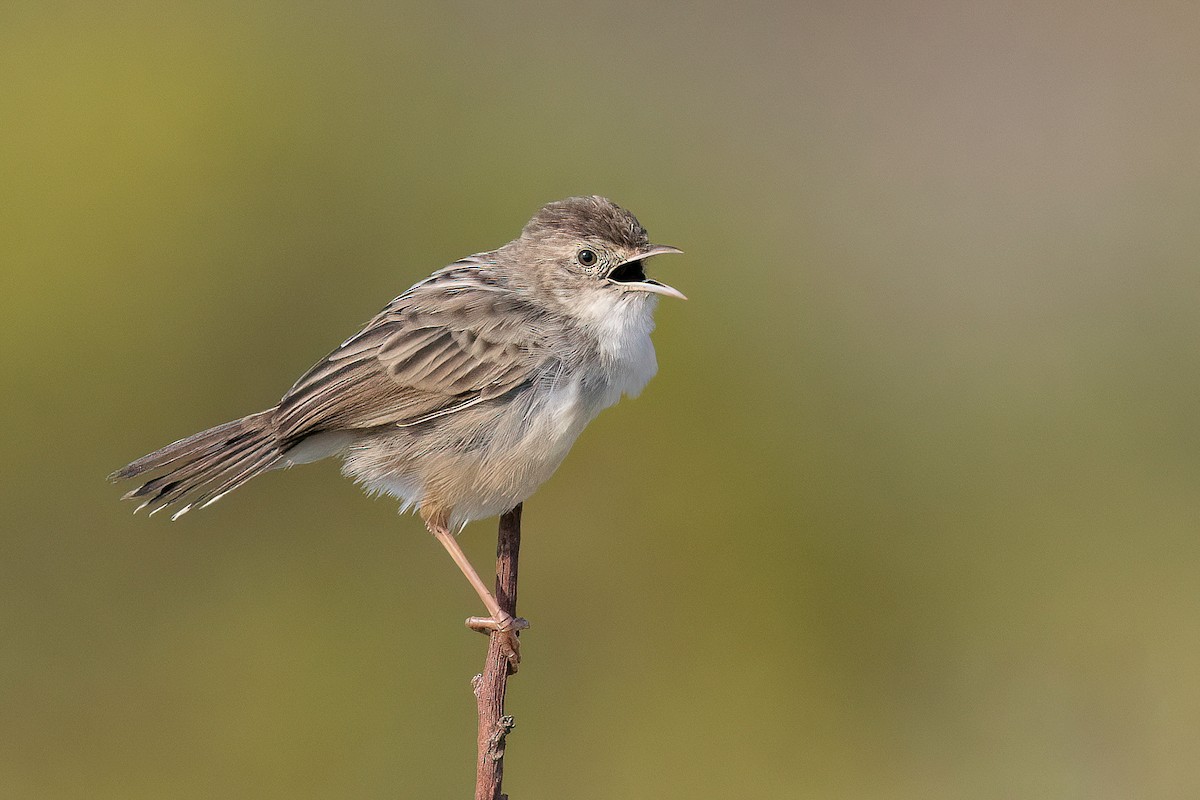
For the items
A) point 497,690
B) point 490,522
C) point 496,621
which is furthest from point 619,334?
point 490,522

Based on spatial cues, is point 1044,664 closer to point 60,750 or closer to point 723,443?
point 723,443

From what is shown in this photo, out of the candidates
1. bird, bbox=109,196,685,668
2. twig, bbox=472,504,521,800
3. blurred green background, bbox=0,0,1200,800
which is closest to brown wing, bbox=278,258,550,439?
bird, bbox=109,196,685,668

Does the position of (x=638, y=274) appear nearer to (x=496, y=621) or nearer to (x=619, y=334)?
(x=619, y=334)

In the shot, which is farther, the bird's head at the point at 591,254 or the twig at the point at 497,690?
the bird's head at the point at 591,254

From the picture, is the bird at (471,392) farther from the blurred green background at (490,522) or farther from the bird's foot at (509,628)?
the blurred green background at (490,522)

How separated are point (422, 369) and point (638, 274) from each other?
89 cm

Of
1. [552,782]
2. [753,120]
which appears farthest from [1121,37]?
[552,782]

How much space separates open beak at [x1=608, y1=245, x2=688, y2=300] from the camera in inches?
180

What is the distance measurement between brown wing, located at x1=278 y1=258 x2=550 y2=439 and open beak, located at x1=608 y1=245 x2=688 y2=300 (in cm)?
34

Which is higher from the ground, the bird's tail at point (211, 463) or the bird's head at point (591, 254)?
the bird's head at point (591, 254)

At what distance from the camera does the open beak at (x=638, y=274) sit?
4.57m

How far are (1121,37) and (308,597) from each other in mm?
13928

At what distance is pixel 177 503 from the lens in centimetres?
475

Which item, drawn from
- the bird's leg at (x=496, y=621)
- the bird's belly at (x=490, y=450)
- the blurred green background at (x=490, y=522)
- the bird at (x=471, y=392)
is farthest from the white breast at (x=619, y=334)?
the blurred green background at (x=490, y=522)
